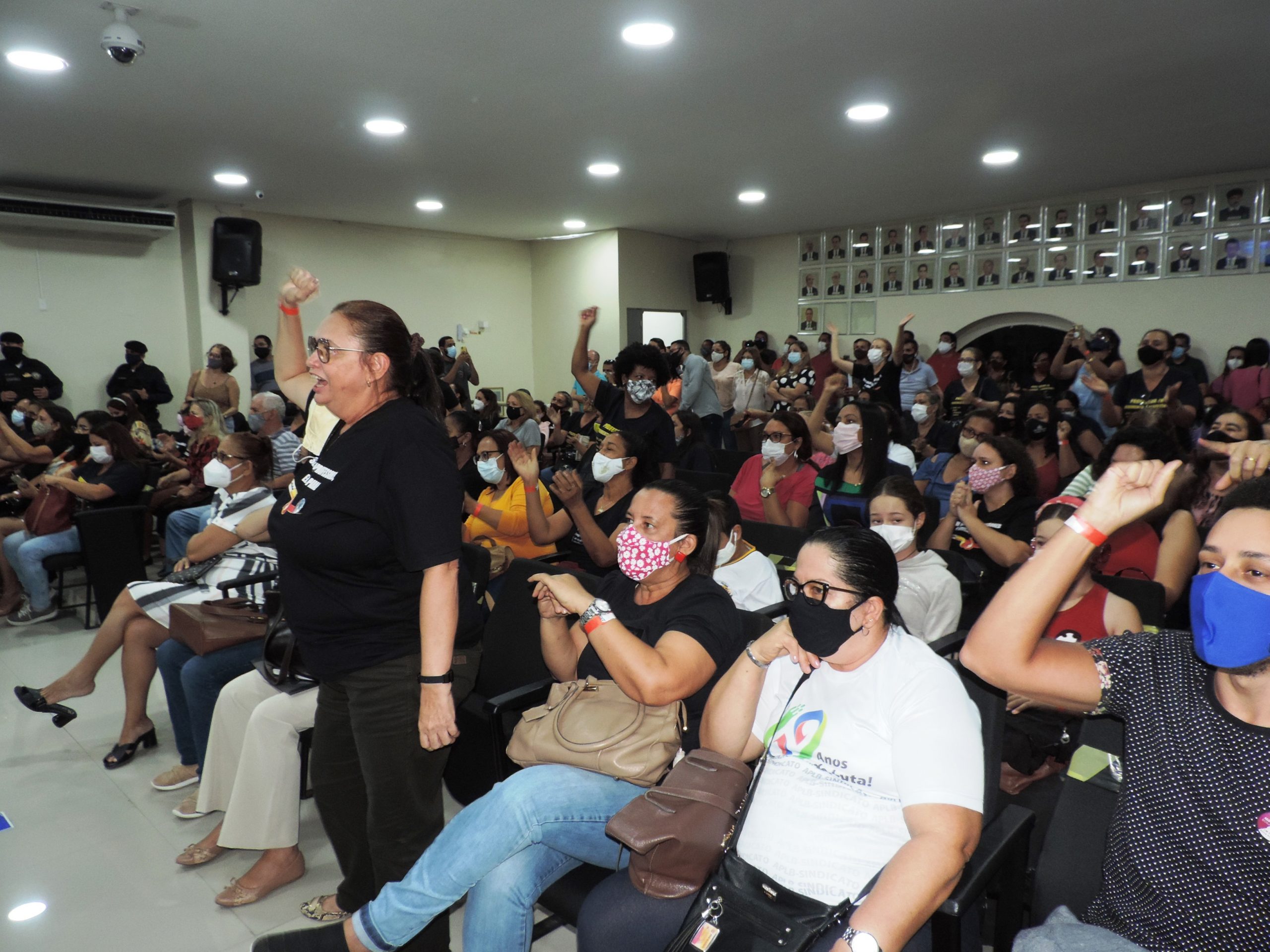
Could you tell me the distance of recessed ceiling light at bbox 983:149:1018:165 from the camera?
21.8 feet

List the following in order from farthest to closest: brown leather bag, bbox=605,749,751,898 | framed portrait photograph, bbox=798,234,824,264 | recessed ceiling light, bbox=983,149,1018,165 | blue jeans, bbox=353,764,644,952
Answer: framed portrait photograph, bbox=798,234,824,264 → recessed ceiling light, bbox=983,149,1018,165 → blue jeans, bbox=353,764,644,952 → brown leather bag, bbox=605,749,751,898

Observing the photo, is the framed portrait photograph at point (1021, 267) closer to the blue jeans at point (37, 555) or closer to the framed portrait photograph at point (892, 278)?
the framed portrait photograph at point (892, 278)

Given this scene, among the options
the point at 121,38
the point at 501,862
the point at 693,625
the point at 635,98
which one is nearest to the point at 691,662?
the point at 693,625

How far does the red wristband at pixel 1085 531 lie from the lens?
1261 mm

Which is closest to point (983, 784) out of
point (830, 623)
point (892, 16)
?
point (830, 623)

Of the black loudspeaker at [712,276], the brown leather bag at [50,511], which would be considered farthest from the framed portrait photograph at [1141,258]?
the brown leather bag at [50,511]

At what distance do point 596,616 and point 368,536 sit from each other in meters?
0.52

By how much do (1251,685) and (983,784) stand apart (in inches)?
16.9

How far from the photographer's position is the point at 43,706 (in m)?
3.18

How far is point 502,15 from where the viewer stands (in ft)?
12.9

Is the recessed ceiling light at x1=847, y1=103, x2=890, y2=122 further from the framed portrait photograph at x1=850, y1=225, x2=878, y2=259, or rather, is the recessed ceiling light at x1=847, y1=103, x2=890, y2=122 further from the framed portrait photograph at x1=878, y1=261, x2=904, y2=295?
the framed portrait photograph at x1=850, y1=225, x2=878, y2=259

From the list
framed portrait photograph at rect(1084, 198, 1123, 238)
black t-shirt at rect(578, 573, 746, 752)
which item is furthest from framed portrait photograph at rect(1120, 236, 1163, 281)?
black t-shirt at rect(578, 573, 746, 752)

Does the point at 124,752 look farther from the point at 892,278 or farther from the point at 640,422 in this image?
the point at 892,278

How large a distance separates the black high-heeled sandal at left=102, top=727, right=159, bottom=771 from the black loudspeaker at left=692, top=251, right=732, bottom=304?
9.58 m
